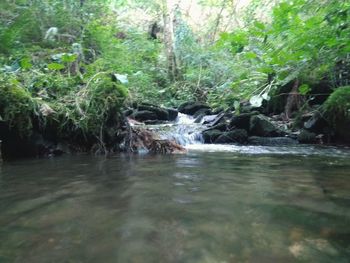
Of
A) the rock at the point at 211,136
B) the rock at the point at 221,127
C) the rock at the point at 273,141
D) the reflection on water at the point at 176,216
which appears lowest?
the reflection on water at the point at 176,216

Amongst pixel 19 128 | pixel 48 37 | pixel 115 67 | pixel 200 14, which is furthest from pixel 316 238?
pixel 200 14

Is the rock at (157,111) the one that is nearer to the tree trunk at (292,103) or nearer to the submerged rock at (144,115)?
the submerged rock at (144,115)

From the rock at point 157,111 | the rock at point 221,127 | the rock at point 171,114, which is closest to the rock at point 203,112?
the rock at point 171,114

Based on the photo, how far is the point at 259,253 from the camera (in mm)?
1562

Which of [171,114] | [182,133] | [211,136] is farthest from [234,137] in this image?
[171,114]

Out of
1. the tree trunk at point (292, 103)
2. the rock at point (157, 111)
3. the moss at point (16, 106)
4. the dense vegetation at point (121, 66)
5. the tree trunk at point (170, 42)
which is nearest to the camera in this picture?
the dense vegetation at point (121, 66)

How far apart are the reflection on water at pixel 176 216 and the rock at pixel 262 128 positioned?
15.0 ft

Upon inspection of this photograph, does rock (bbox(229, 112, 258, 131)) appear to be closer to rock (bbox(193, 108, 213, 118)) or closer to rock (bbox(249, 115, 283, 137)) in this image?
rock (bbox(249, 115, 283, 137))

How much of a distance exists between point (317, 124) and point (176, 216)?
7.06 meters

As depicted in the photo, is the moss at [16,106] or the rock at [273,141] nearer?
the moss at [16,106]

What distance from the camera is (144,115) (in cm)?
1065

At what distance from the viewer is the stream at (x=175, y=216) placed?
5.21 ft

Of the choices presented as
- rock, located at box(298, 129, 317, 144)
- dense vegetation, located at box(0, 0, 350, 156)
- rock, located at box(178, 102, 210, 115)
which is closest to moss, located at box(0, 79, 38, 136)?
dense vegetation, located at box(0, 0, 350, 156)

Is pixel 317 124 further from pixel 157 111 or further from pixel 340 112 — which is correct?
pixel 157 111
